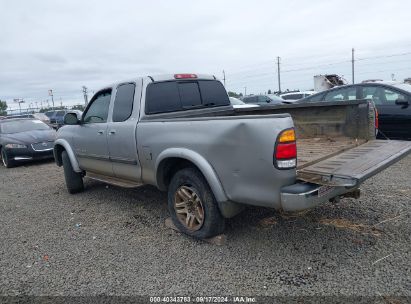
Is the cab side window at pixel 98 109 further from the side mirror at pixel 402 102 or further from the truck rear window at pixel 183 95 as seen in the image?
the side mirror at pixel 402 102

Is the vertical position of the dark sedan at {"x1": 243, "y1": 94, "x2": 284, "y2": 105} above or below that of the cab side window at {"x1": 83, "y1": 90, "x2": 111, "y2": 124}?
below

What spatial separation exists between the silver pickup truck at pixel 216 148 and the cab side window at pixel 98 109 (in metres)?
0.02

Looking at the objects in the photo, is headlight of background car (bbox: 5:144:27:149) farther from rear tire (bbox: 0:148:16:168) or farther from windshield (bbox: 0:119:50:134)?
windshield (bbox: 0:119:50:134)

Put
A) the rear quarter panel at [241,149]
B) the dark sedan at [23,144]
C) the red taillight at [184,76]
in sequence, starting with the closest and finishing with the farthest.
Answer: the rear quarter panel at [241,149], the red taillight at [184,76], the dark sedan at [23,144]

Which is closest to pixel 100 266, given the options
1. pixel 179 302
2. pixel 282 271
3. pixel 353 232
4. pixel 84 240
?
pixel 84 240

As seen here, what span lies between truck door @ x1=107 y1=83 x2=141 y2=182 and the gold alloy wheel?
0.83 meters

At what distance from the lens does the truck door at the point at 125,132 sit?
4730mm

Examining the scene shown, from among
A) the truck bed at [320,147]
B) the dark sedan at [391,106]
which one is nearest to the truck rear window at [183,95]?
the truck bed at [320,147]

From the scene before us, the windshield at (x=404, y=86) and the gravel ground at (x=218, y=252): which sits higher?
the windshield at (x=404, y=86)

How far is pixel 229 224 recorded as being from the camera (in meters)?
4.50

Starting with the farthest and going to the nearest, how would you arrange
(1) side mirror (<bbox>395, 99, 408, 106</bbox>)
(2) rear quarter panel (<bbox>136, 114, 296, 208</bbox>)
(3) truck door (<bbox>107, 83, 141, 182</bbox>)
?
1. (1) side mirror (<bbox>395, 99, 408, 106</bbox>)
2. (3) truck door (<bbox>107, 83, 141, 182</bbox>)
3. (2) rear quarter panel (<bbox>136, 114, 296, 208</bbox>)

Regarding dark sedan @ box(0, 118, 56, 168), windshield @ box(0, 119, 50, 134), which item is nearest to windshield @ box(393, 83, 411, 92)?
dark sedan @ box(0, 118, 56, 168)

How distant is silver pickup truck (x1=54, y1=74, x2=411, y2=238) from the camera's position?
10.2ft

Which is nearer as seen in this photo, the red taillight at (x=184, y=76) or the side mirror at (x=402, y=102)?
the red taillight at (x=184, y=76)
